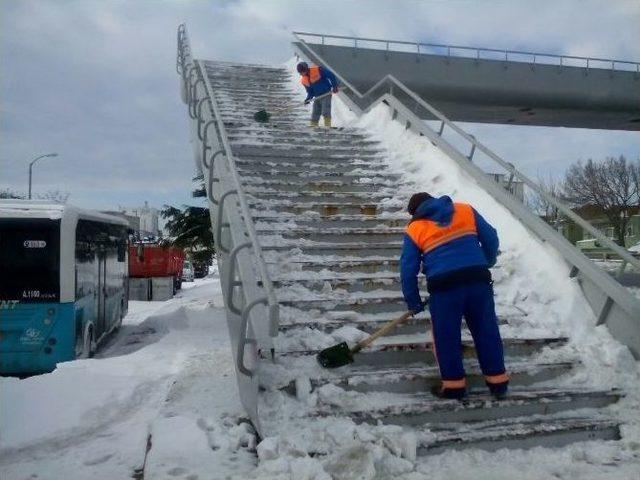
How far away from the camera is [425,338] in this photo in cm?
510

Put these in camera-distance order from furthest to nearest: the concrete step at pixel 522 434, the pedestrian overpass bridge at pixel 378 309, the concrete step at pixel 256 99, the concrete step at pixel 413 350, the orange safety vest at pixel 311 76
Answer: the concrete step at pixel 256 99 < the orange safety vest at pixel 311 76 < the concrete step at pixel 413 350 < the pedestrian overpass bridge at pixel 378 309 < the concrete step at pixel 522 434

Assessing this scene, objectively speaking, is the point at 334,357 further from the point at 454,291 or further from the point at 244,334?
the point at 454,291

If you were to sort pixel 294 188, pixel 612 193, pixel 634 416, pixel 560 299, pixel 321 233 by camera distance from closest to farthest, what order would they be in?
pixel 634 416, pixel 560 299, pixel 321 233, pixel 294 188, pixel 612 193

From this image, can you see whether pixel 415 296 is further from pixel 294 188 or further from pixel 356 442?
pixel 294 188

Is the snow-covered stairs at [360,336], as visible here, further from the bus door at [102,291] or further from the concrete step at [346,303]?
the bus door at [102,291]

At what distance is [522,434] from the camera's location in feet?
13.0

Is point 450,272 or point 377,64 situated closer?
point 450,272

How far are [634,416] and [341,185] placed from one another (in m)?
4.92

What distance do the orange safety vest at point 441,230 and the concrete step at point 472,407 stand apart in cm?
118

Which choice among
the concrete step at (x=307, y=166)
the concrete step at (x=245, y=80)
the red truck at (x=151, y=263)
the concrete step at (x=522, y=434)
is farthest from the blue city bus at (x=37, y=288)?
the red truck at (x=151, y=263)

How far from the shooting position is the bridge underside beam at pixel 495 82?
2220 cm

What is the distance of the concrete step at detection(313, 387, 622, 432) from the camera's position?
13.2 feet

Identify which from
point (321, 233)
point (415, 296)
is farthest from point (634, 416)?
point (321, 233)

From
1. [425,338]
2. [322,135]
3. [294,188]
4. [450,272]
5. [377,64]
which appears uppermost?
[377,64]
